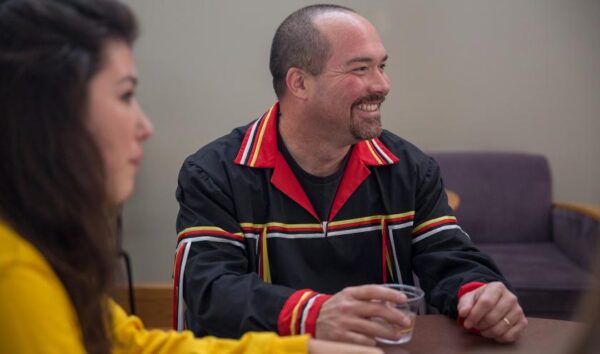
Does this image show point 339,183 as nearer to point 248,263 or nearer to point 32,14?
point 248,263

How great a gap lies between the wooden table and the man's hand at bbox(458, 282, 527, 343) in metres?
0.02

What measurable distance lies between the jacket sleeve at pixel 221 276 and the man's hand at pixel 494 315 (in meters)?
0.30

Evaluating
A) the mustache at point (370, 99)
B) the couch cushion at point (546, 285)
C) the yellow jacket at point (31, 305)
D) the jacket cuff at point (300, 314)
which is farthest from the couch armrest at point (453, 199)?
the yellow jacket at point (31, 305)

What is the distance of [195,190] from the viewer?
1.72 metres

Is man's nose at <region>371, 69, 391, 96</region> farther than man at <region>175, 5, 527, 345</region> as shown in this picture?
Yes

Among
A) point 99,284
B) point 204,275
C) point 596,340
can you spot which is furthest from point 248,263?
point 596,340

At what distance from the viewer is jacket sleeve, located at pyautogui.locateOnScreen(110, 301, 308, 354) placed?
1139 millimetres

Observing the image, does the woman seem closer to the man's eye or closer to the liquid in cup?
the man's eye

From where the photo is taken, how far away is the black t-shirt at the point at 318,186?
1.79 metres

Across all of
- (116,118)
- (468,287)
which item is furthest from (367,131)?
(116,118)

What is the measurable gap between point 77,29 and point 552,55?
3174 millimetres

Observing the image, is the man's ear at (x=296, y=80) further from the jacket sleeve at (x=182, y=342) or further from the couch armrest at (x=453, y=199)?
the couch armrest at (x=453, y=199)

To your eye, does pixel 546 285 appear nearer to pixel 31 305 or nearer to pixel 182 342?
pixel 182 342

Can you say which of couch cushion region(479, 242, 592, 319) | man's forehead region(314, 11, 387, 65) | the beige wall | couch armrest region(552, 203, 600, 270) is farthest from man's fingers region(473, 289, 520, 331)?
the beige wall
